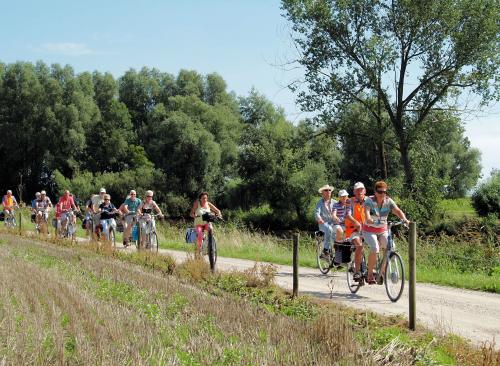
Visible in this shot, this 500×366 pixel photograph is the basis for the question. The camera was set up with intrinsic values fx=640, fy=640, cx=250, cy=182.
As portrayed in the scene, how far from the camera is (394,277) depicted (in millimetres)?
10789

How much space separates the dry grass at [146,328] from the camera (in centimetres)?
606

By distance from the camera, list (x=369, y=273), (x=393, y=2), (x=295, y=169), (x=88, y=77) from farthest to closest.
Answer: (x=88, y=77) → (x=295, y=169) → (x=393, y=2) → (x=369, y=273)

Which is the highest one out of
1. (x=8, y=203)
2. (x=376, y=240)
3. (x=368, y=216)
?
(x=8, y=203)

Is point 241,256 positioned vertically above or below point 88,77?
below

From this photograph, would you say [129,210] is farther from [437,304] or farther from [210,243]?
[437,304]

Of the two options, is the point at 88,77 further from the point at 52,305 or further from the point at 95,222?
→ the point at 52,305

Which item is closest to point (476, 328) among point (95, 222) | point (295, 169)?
point (95, 222)

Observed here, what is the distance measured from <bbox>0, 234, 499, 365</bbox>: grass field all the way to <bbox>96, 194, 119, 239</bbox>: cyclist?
834cm

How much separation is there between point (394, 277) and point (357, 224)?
1.48 metres

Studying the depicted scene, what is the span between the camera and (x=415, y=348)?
656 centimetres

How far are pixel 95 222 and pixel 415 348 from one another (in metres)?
16.2

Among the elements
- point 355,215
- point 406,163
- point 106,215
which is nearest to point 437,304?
point 355,215

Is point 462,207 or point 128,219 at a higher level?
point 462,207

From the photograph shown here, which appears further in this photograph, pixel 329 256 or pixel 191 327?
pixel 329 256
